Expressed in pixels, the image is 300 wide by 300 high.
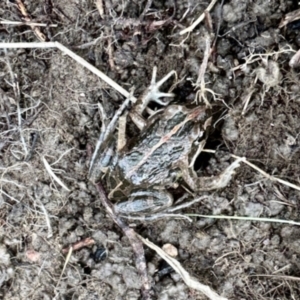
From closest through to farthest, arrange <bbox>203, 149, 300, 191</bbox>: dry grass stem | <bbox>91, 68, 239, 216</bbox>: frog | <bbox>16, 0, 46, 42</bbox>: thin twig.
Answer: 1. <bbox>203, 149, 300, 191</bbox>: dry grass stem
2. <bbox>91, 68, 239, 216</bbox>: frog
3. <bbox>16, 0, 46, 42</bbox>: thin twig

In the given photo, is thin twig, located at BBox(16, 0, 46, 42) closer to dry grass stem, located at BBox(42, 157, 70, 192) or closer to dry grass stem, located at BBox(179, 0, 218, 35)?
dry grass stem, located at BBox(42, 157, 70, 192)

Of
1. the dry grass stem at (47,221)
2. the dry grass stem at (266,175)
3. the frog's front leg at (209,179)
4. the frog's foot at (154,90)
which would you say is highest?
the frog's foot at (154,90)

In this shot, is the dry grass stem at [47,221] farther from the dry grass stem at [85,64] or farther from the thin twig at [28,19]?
the thin twig at [28,19]

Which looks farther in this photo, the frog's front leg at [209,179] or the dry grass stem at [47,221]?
the dry grass stem at [47,221]

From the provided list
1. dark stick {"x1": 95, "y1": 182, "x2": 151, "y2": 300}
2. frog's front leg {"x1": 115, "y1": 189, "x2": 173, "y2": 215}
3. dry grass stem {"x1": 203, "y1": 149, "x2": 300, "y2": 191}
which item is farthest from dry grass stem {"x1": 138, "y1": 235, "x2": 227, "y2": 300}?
dry grass stem {"x1": 203, "y1": 149, "x2": 300, "y2": 191}

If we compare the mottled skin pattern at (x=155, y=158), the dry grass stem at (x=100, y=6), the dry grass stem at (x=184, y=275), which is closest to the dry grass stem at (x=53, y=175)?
the mottled skin pattern at (x=155, y=158)
